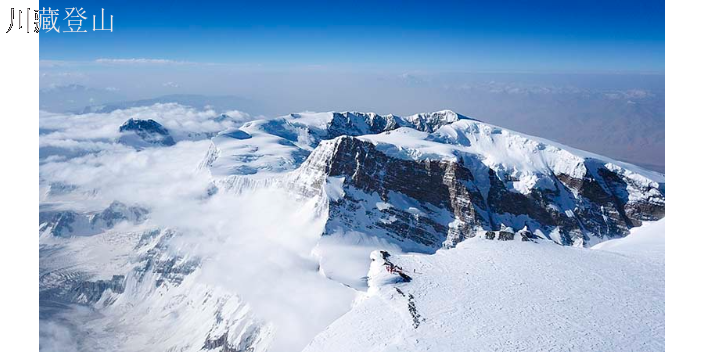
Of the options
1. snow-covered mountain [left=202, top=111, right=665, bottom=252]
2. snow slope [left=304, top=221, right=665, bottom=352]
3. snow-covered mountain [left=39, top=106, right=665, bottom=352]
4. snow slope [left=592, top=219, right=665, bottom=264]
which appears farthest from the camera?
snow-covered mountain [left=202, top=111, right=665, bottom=252]

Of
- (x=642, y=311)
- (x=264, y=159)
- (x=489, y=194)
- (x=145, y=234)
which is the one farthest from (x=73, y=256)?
(x=642, y=311)

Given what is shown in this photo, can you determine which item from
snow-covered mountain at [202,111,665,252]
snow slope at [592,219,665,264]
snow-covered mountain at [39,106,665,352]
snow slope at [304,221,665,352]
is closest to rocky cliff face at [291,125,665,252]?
snow-covered mountain at [202,111,665,252]

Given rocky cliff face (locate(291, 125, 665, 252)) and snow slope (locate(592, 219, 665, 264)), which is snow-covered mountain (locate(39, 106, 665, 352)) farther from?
snow slope (locate(592, 219, 665, 264))

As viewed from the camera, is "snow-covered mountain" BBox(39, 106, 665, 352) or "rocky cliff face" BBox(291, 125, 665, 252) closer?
"snow-covered mountain" BBox(39, 106, 665, 352)

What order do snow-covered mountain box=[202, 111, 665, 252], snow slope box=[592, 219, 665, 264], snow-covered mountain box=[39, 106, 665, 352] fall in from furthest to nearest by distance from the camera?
1. snow-covered mountain box=[202, 111, 665, 252]
2. snow slope box=[592, 219, 665, 264]
3. snow-covered mountain box=[39, 106, 665, 352]

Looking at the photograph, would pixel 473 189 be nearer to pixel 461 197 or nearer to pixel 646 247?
pixel 461 197

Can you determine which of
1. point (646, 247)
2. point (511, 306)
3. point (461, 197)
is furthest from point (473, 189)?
point (511, 306)

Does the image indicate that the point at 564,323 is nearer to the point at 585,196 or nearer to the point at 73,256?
the point at 585,196
